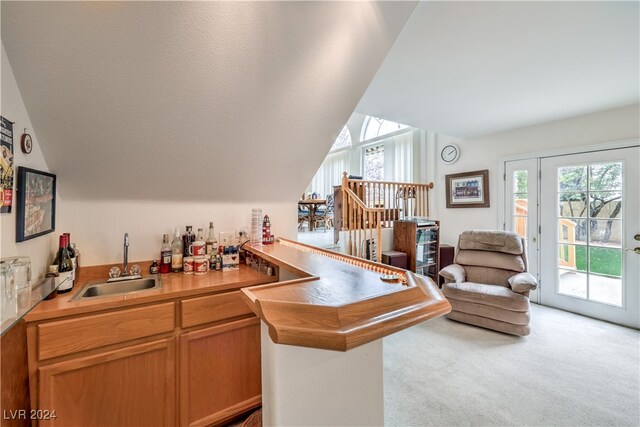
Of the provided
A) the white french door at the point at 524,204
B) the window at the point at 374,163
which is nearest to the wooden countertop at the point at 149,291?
the white french door at the point at 524,204

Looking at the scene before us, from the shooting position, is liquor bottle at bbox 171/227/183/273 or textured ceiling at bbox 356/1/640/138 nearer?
textured ceiling at bbox 356/1/640/138

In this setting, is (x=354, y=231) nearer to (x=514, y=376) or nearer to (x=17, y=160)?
(x=514, y=376)

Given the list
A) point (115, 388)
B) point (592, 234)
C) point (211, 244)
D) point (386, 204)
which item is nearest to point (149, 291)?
point (115, 388)

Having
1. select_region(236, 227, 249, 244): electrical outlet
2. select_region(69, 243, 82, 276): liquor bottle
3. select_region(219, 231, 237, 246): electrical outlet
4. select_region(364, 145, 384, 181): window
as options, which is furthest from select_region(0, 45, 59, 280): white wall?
select_region(364, 145, 384, 181): window

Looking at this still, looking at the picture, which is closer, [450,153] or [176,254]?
[176,254]

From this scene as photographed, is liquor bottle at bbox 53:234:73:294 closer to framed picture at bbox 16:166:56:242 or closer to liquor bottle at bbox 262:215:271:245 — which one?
framed picture at bbox 16:166:56:242

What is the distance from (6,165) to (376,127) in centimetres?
659

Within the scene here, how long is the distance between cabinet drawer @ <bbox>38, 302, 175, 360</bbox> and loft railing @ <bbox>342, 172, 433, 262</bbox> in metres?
2.88

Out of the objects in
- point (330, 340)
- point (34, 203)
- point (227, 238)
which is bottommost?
point (330, 340)

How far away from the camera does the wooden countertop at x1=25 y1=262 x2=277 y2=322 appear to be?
1.23m

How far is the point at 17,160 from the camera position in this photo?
119 cm

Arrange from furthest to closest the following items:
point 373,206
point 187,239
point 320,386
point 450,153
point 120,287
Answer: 1. point 373,206
2. point 450,153
3. point 187,239
4. point 120,287
5. point 320,386

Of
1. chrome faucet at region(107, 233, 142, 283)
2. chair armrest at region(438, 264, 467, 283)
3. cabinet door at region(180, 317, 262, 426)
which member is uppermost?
chrome faucet at region(107, 233, 142, 283)

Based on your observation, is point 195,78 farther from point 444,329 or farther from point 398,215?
point 398,215
